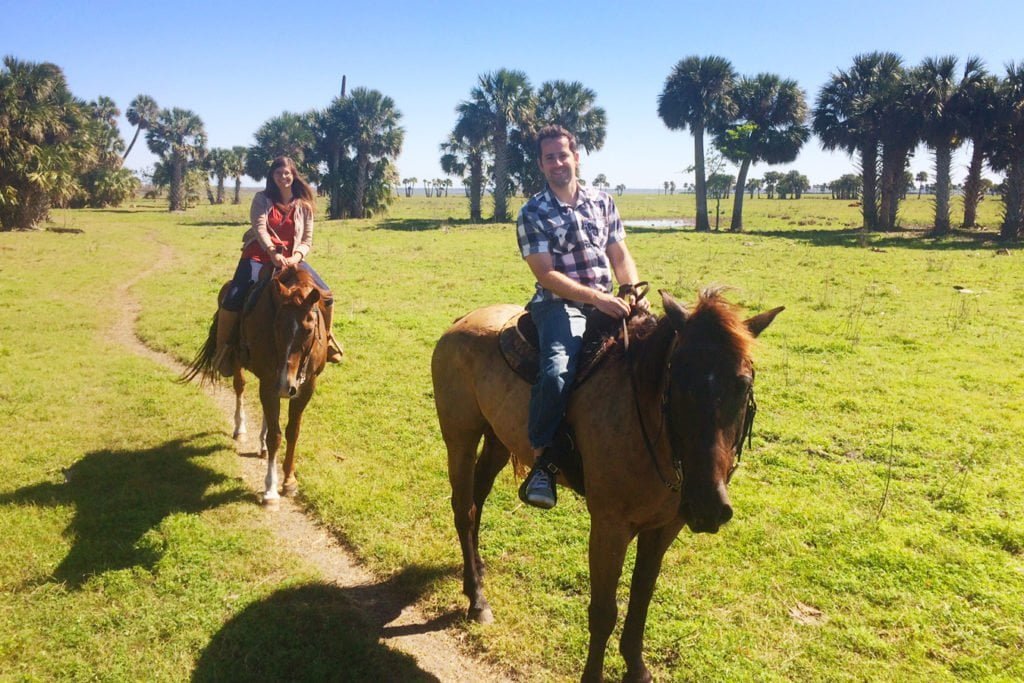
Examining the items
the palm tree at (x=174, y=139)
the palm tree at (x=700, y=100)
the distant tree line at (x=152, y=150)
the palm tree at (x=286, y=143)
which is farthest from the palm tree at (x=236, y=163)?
the palm tree at (x=700, y=100)

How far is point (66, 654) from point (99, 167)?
6430 cm

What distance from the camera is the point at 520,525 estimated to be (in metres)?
5.36

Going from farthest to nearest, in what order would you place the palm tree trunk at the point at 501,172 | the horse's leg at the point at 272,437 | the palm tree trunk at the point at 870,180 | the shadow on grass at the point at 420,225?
the palm tree trunk at the point at 501,172 < the shadow on grass at the point at 420,225 < the palm tree trunk at the point at 870,180 < the horse's leg at the point at 272,437

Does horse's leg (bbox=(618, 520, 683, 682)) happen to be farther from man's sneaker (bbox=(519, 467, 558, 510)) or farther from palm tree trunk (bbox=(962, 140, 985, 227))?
palm tree trunk (bbox=(962, 140, 985, 227))

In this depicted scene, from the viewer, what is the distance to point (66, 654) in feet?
12.2

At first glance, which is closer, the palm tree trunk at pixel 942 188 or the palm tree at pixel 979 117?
the palm tree at pixel 979 117

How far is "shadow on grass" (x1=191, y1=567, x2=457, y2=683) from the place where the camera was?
365 cm

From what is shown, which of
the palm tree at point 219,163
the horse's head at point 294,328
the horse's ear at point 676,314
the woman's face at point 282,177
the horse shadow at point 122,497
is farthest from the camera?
the palm tree at point 219,163

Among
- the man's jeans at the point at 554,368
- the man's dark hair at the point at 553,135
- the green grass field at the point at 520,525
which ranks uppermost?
the man's dark hair at the point at 553,135

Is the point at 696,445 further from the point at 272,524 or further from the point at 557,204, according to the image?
the point at 272,524

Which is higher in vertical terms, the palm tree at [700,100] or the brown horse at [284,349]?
the palm tree at [700,100]

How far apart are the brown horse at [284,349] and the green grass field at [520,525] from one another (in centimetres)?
54

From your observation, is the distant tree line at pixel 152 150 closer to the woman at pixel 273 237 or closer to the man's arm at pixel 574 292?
the woman at pixel 273 237

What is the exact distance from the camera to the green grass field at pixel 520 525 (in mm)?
3820
